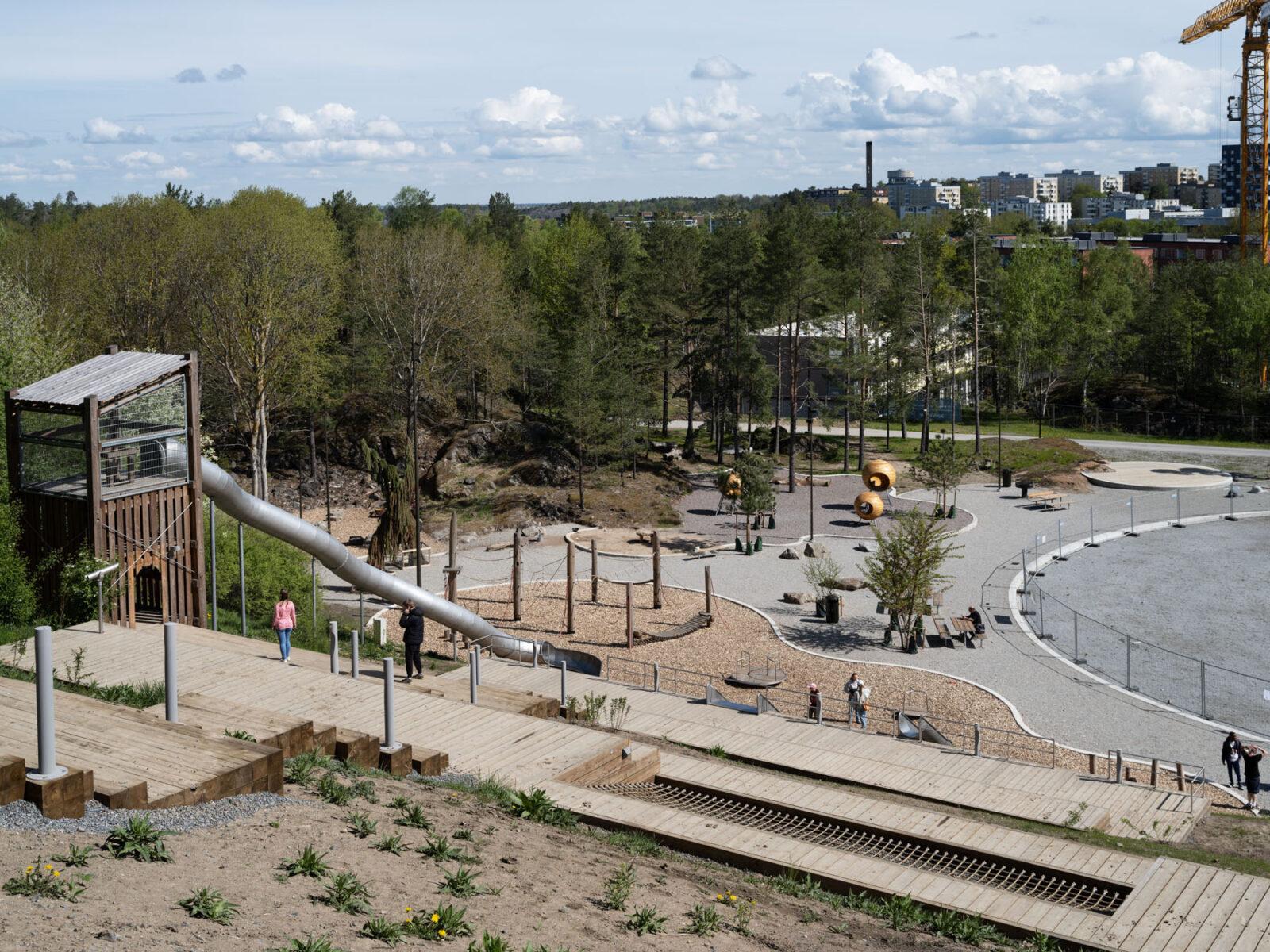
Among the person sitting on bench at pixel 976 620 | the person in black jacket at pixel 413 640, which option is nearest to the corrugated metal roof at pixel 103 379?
the person in black jacket at pixel 413 640

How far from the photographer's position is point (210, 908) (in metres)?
9.50

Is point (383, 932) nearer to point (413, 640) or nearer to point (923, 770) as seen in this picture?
point (923, 770)

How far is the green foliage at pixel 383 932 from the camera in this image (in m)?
9.67

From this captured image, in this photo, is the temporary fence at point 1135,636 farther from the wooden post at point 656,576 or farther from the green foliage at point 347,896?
the green foliage at point 347,896

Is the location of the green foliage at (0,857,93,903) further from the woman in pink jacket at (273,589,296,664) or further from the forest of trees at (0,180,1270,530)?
the forest of trees at (0,180,1270,530)

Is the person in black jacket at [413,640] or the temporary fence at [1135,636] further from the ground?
the person in black jacket at [413,640]

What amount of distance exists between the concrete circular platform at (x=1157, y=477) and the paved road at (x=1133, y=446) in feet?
16.2

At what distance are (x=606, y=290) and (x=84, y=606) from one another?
48.1m

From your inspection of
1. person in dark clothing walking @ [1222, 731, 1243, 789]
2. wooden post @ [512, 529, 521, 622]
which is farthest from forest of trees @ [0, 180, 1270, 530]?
person in dark clothing walking @ [1222, 731, 1243, 789]

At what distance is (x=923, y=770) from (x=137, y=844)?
13069 millimetres

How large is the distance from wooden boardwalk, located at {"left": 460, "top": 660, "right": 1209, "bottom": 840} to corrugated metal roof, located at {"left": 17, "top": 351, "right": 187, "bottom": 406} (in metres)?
9.17

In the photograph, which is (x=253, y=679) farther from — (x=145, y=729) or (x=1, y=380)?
(x=1, y=380)

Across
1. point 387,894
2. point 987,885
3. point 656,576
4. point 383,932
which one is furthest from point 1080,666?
point 383,932

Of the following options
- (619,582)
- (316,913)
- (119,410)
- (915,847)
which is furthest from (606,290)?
(316,913)
